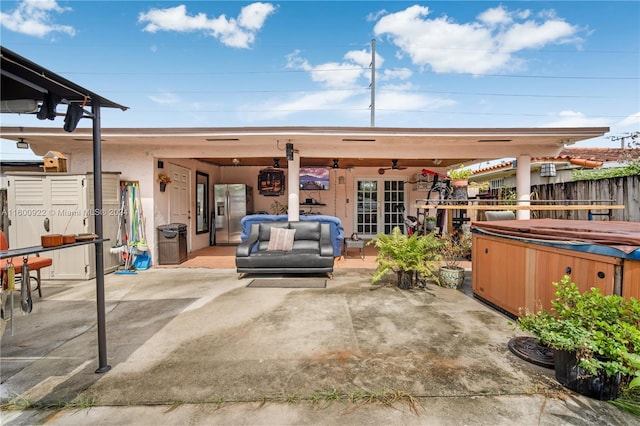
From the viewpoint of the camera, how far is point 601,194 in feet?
20.5

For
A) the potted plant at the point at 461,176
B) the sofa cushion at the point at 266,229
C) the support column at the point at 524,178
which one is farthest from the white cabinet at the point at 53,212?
the support column at the point at 524,178

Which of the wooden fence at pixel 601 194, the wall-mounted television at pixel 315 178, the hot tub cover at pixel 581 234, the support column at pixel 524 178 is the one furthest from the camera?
the wall-mounted television at pixel 315 178

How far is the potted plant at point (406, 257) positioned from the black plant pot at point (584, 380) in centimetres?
215

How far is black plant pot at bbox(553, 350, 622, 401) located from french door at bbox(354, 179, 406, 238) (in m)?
7.58

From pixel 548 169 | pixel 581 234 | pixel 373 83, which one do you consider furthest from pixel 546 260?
pixel 373 83

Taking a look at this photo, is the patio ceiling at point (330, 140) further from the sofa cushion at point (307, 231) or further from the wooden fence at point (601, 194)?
the sofa cushion at point (307, 231)

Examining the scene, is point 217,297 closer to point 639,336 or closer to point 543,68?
point 639,336

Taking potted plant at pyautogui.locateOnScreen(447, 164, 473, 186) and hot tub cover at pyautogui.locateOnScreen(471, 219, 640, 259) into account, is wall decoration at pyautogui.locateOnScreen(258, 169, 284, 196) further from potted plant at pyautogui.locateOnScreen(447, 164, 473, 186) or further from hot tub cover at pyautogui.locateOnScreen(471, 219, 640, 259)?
hot tub cover at pyautogui.locateOnScreen(471, 219, 640, 259)

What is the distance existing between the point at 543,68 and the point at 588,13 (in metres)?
3.51

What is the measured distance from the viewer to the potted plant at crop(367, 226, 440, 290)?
13.8 feet

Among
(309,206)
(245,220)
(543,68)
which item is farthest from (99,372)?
(543,68)

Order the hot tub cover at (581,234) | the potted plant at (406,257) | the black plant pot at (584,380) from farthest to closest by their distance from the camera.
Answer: the potted plant at (406,257)
the hot tub cover at (581,234)
the black plant pot at (584,380)

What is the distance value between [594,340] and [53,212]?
23.3 feet

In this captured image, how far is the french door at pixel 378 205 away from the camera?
9.59m
